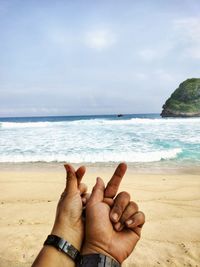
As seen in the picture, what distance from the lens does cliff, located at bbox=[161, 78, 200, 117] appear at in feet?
230

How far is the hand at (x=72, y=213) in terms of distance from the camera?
2.13 meters

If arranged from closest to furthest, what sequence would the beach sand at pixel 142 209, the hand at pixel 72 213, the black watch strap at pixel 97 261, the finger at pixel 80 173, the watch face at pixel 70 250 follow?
the black watch strap at pixel 97 261 < the watch face at pixel 70 250 < the hand at pixel 72 213 < the finger at pixel 80 173 < the beach sand at pixel 142 209

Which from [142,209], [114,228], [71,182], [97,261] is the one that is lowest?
[142,209]

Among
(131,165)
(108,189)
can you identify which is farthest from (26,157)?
(108,189)

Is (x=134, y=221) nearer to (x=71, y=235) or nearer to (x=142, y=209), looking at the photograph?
(x=71, y=235)

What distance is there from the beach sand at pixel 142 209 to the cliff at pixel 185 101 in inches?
2566

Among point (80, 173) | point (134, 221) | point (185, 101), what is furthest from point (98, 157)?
point (185, 101)

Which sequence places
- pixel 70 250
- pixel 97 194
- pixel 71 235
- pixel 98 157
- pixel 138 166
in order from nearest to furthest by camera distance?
pixel 70 250 → pixel 71 235 → pixel 97 194 → pixel 138 166 → pixel 98 157

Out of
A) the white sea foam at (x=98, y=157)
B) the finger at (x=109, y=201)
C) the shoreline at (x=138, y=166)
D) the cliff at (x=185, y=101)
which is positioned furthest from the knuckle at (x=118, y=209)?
the cliff at (x=185, y=101)

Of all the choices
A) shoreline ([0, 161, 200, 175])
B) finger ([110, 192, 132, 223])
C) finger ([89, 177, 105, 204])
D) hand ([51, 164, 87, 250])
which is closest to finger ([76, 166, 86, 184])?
hand ([51, 164, 87, 250])

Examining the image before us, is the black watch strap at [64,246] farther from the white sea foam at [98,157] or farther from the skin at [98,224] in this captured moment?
the white sea foam at [98,157]

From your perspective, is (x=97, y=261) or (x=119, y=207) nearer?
(x=97, y=261)

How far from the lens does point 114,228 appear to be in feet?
6.90

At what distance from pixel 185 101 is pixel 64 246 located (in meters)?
75.2
